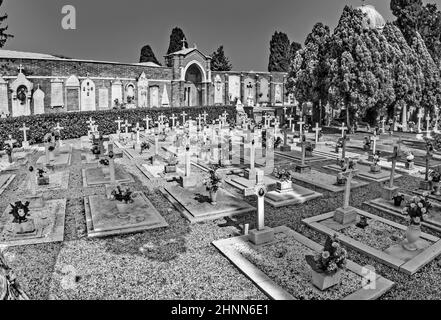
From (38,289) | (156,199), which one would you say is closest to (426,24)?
(156,199)

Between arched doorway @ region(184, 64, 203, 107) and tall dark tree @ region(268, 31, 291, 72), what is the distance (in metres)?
20.1

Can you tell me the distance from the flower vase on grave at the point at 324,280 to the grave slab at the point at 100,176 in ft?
30.2

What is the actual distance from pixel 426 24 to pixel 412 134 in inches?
607

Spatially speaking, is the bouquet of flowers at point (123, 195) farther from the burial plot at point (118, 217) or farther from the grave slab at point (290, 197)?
the grave slab at point (290, 197)

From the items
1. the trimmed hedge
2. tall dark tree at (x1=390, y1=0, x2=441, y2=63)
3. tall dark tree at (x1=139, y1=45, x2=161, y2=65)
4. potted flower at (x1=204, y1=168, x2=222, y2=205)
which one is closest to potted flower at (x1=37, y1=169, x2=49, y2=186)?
potted flower at (x1=204, y1=168, x2=222, y2=205)

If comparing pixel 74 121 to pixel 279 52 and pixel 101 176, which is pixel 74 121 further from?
pixel 279 52

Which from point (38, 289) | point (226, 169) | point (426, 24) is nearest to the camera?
point (38, 289)

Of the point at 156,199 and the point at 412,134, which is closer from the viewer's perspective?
the point at 156,199

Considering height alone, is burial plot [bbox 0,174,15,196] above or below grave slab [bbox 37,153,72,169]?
below

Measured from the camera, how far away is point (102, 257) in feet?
24.3

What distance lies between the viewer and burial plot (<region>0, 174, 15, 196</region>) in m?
12.5

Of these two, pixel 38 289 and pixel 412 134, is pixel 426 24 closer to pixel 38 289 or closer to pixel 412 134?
pixel 412 134

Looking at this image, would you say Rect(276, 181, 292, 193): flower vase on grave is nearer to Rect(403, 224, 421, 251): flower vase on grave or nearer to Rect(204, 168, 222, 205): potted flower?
Rect(204, 168, 222, 205): potted flower

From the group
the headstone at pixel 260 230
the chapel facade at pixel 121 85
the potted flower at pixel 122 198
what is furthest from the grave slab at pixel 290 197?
the chapel facade at pixel 121 85
